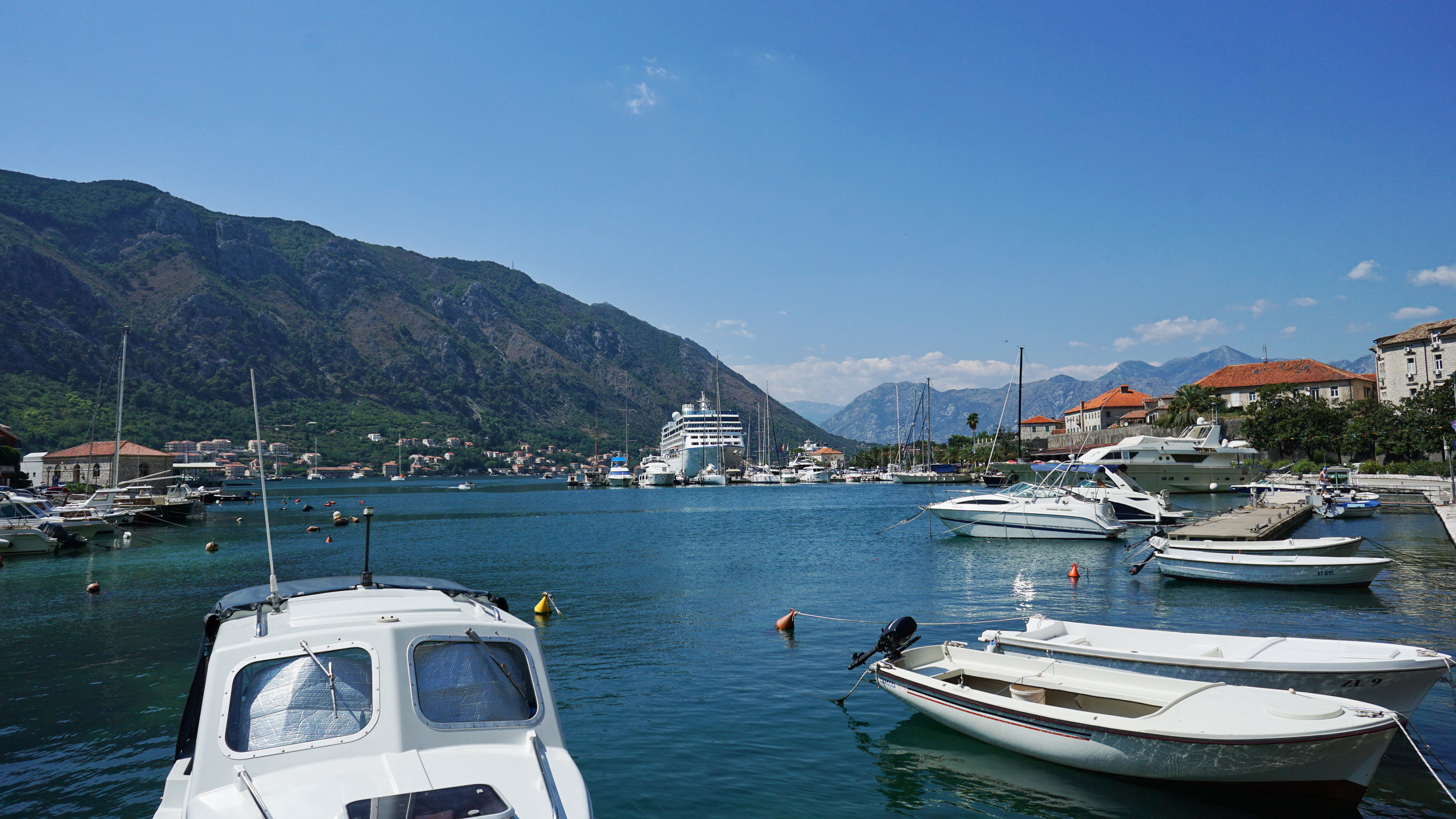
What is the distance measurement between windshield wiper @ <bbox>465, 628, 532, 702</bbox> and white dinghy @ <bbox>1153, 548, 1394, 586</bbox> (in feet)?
73.0

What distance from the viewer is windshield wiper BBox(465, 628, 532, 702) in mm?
5613

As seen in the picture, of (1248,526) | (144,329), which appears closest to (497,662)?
(1248,526)

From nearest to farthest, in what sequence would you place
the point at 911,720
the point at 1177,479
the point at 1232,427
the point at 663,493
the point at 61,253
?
the point at 911,720, the point at 1177,479, the point at 1232,427, the point at 663,493, the point at 61,253

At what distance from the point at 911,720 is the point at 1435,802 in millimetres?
5712

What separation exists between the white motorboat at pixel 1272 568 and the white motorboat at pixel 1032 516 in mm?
10850

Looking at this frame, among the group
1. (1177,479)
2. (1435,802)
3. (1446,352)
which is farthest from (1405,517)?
(1446,352)

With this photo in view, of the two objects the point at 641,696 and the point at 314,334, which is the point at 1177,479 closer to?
the point at 641,696

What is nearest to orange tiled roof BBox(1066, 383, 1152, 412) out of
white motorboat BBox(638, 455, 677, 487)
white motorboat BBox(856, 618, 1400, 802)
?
white motorboat BBox(638, 455, 677, 487)

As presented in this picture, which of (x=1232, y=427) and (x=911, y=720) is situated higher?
(x=1232, y=427)

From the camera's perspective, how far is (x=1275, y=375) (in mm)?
108375

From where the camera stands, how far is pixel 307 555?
Answer: 36312 mm

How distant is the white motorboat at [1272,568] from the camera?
19766 mm

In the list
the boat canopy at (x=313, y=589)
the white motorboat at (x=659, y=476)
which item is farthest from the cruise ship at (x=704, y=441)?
the boat canopy at (x=313, y=589)

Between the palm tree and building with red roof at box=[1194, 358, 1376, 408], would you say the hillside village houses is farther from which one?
the palm tree
